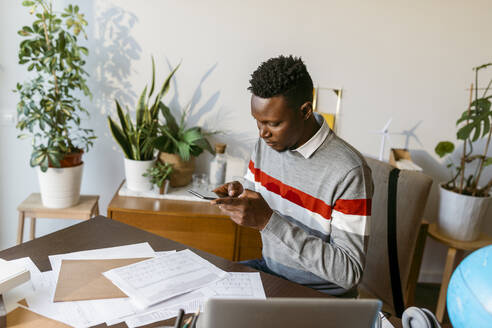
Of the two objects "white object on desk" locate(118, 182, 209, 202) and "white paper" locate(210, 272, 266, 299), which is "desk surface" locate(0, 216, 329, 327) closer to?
"white paper" locate(210, 272, 266, 299)

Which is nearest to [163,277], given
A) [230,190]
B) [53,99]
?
[230,190]

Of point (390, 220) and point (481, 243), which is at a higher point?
point (390, 220)

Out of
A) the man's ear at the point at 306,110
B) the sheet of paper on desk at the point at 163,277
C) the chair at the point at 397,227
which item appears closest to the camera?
the sheet of paper on desk at the point at 163,277

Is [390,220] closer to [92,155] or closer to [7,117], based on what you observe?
[92,155]

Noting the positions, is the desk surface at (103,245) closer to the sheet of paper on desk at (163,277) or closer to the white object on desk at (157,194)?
the sheet of paper on desk at (163,277)

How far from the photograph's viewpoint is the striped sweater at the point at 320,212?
1228 millimetres

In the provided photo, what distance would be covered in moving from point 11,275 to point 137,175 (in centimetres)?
128

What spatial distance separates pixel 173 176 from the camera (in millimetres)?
2363

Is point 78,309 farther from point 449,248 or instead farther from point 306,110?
point 449,248

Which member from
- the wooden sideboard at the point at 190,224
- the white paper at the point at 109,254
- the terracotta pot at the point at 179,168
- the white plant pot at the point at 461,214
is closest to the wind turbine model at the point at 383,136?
the white plant pot at the point at 461,214

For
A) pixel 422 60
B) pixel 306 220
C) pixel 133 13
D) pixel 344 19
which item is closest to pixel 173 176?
pixel 133 13

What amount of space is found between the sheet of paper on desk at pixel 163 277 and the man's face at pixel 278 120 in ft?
1.51

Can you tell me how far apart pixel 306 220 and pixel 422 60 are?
1710 mm

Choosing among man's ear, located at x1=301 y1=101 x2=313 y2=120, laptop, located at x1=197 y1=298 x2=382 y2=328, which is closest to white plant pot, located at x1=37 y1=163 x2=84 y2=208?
man's ear, located at x1=301 y1=101 x2=313 y2=120
